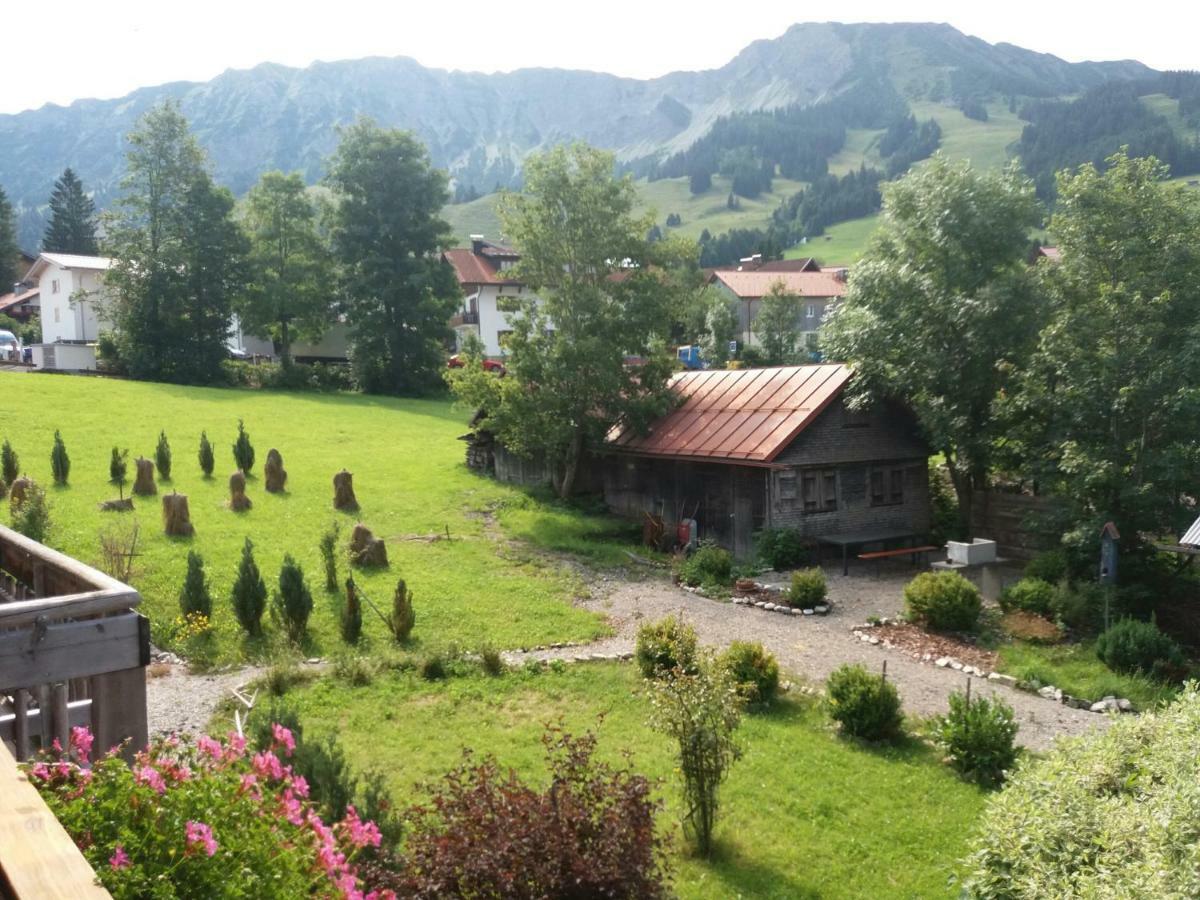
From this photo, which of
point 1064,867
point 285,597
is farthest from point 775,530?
point 1064,867

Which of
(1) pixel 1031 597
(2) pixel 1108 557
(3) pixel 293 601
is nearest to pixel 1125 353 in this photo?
(2) pixel 1108 557

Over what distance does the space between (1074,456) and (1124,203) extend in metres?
5.75

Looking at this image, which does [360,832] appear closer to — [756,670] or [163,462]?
[756,670]

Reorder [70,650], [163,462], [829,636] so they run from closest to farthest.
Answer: [70,650]
[829,636]
[163,462]

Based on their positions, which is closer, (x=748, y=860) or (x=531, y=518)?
(x=748, y=860)

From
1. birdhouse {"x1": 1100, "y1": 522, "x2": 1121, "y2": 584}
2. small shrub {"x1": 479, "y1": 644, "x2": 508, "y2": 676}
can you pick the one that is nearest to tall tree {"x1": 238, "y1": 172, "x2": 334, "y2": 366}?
small shrub {"x1": 479, "y1": 644, "x2": 508, "y2": 676}

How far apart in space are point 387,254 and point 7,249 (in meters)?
49.6

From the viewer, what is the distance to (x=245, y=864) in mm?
3480

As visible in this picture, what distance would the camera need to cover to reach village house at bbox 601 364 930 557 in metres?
24.9

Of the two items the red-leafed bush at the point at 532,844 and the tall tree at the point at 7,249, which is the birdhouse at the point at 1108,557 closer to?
the red-leafed bush at the point at 532,844

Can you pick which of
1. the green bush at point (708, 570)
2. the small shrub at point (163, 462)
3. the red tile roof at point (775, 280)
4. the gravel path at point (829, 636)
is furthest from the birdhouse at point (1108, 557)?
the red tile roof at point (775, 280)

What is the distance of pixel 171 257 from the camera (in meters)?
49.3

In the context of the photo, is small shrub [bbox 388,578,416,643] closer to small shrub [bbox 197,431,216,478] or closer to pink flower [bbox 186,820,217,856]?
pink flower [bbox 186,820,217,856]

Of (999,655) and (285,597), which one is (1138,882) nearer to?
(999,655)
